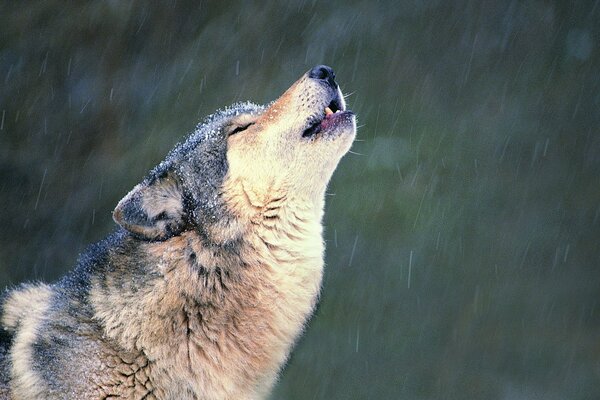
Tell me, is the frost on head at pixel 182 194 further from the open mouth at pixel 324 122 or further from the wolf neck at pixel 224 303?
the open mouth at pixel 324 122

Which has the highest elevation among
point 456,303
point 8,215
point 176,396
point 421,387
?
point 176,396

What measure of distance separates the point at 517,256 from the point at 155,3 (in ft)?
16.8

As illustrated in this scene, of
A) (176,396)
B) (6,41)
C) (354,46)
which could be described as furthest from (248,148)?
(6,41)

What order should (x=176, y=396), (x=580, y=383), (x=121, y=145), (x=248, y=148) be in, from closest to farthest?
(x=176, y=396) < (x=248, y=148) < (x=580, y=383) < (x=121, y=145)

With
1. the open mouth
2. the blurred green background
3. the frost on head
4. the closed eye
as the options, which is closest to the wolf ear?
the frost on head

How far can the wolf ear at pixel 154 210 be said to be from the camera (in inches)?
131

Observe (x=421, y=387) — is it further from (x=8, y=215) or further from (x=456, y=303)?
(x=8, y=215)

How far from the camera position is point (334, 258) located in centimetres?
826

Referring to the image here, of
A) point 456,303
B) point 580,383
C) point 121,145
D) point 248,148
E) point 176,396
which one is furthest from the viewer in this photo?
point 121,145

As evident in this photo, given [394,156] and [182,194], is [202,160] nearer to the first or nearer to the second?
[182,194]

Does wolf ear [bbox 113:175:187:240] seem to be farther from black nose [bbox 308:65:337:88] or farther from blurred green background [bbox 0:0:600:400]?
blurred green background [bbox 0:0:600:400]

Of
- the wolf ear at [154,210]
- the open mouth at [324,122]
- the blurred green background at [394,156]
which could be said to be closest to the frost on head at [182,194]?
the wolf ear at [154,210]

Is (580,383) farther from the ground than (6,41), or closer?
closer

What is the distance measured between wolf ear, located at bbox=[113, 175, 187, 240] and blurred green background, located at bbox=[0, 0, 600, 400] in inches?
189
